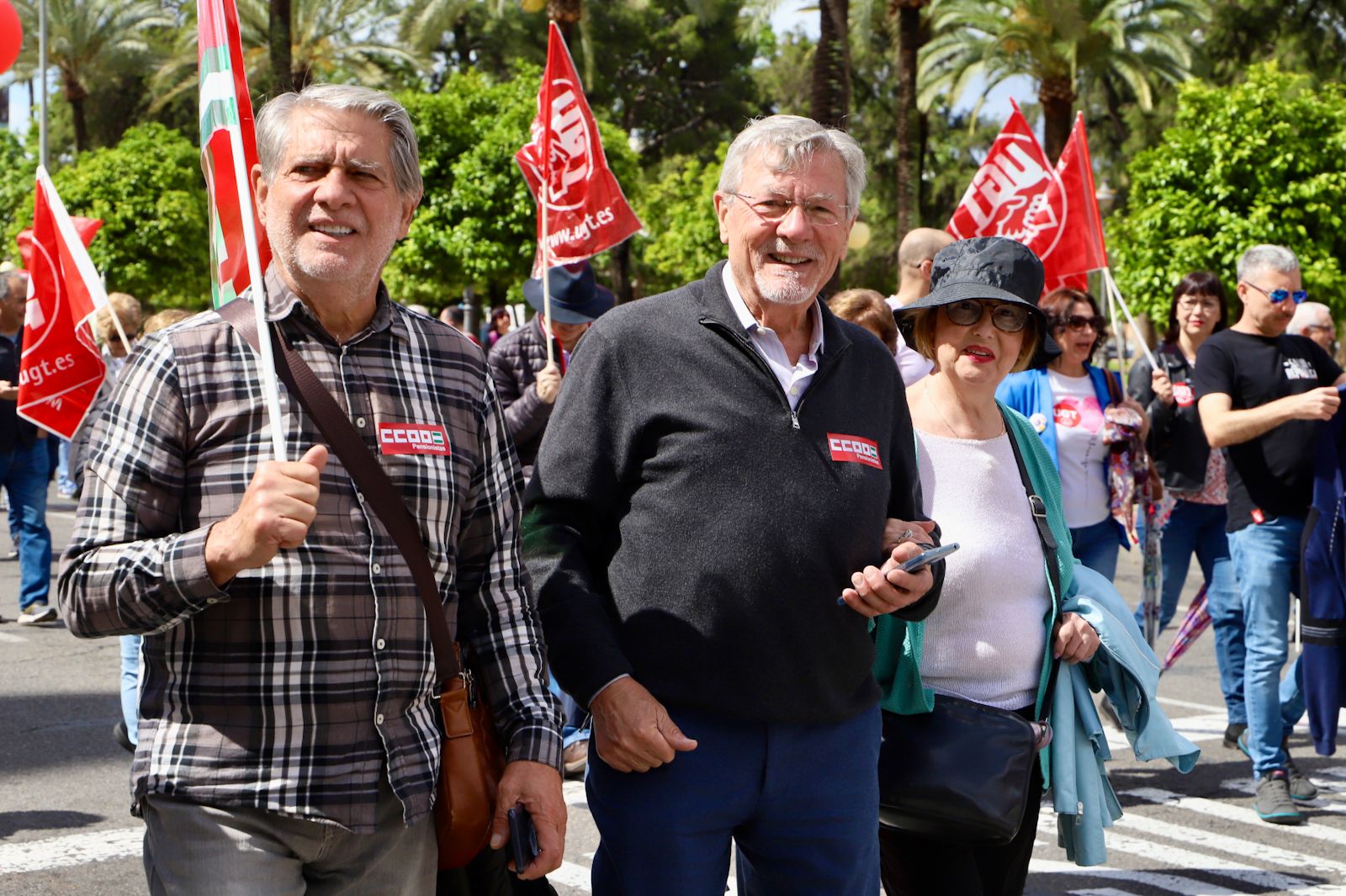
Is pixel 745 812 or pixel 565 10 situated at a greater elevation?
pixel 565 10

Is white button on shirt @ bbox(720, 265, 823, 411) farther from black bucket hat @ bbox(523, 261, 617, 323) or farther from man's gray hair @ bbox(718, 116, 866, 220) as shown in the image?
black bucket hat @ bbox(523, 261, 617, 323)

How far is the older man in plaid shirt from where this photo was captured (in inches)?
89.7

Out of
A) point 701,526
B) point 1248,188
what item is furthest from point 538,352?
point 1248,188

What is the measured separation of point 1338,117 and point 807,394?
72.9 feet

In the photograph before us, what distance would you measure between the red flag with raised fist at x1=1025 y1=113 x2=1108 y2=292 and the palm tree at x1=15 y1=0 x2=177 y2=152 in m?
36.1

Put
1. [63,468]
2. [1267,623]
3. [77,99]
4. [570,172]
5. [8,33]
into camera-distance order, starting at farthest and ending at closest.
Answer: [77,99] → [63,468] → [570,172] → [1267,623] → [8,33]

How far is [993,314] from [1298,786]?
3471mm

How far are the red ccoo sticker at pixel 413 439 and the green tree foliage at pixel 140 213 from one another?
33960 millimetres

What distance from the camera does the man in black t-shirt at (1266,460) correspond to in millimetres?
6102

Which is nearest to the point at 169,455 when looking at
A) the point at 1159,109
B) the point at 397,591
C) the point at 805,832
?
the point at 397,591

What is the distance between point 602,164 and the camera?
8023 mm

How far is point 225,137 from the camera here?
242 cm

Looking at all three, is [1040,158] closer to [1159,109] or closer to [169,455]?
[169,455]

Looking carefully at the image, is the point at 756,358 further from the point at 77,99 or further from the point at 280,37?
the point at 77,99
